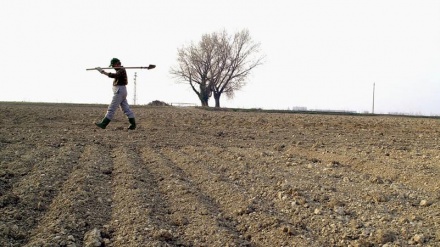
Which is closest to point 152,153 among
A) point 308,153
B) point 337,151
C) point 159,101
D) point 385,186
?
point 308,153

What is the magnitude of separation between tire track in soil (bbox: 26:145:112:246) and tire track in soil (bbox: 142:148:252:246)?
0.67 metres

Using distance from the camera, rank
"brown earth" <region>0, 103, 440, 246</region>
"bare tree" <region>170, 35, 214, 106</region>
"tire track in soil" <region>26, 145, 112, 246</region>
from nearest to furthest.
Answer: "tire track in soil" <region>26, 145, 112, 246</region>, "brown earth" <region>0, 103, 440, 246</region>, "bare tree" <region>170, 35, 214, 106</region>

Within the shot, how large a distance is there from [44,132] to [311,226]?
797 cm

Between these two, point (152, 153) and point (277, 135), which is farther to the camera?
point (277, 135)

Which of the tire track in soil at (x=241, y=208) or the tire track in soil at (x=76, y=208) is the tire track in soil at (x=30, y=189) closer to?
the tire track in soil at (x=76, y=208)

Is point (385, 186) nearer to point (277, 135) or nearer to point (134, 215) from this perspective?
point (134, 215)

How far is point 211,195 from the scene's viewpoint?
5.08m

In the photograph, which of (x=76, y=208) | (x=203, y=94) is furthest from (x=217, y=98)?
(x=76, y=208)

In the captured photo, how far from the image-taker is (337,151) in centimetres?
863

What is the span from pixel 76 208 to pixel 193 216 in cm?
115

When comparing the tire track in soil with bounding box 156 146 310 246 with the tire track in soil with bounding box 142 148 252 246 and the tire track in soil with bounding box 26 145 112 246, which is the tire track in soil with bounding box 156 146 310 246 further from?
the tire track in soil with bounding box 26 145 112 246

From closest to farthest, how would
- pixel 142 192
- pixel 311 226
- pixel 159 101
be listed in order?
pixel 311 226, pixel 142 192, pixel 159 101

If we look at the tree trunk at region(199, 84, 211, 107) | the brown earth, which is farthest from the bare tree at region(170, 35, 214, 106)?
the brown earth

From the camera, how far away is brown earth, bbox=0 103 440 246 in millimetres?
3756
